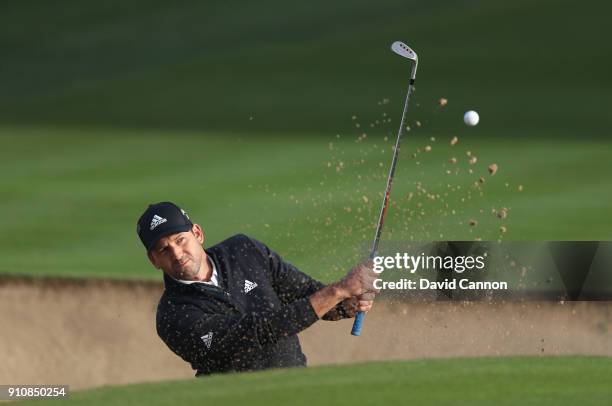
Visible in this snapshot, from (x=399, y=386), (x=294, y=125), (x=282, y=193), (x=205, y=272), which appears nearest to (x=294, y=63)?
(x=294, y=125)

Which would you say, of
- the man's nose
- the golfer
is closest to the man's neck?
the golfer

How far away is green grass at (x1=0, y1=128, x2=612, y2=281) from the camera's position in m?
10.8

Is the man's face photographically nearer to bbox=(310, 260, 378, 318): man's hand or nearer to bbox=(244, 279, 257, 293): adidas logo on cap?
bbox=(244, 279, 257, 293): adidas logo on cap

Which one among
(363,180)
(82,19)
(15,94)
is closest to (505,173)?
(363,180)

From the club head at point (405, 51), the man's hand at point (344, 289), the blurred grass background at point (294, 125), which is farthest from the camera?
the blurred grass background at point (294, 125)

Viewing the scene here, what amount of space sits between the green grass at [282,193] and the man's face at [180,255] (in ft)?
12.7

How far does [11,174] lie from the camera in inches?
523

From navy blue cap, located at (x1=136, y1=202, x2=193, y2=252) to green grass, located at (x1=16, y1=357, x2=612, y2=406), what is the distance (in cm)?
87

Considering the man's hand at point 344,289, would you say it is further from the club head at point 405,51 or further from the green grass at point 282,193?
the green grass at point 282,193

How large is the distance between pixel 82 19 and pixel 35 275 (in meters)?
12.4

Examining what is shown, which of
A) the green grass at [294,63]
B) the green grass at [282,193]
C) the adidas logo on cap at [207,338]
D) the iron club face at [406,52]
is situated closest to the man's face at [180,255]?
the adidas logo on cap at [207,338]

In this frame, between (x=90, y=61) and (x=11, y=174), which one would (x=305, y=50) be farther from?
(x=11, y=174)

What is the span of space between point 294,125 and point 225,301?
8411 millimetres

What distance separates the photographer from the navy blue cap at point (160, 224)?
6082mm
